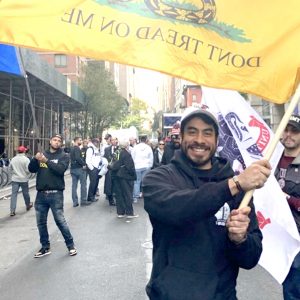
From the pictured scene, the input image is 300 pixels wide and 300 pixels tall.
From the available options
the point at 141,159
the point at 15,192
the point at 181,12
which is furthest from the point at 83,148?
the point at 181,12

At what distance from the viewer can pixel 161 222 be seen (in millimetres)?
2068

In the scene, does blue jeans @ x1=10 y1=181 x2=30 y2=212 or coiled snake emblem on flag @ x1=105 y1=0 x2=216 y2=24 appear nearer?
coiled snake emblem on flag @ x1=105 y1=0 x2=216 y2=24

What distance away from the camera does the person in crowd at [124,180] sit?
962cm

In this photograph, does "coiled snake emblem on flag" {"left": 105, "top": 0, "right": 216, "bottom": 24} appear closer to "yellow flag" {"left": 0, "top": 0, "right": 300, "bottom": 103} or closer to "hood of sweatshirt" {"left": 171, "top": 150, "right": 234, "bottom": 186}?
"yellow flag" {"left": 0, "top": 0, "right": 300, "bottom": 103}

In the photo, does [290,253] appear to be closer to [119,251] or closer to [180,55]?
[180,55]

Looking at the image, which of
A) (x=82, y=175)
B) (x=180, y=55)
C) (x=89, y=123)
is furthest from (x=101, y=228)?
(x=89, y=123)

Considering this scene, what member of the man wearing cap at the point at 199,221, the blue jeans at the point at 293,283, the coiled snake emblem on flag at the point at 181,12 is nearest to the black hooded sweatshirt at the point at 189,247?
the man wearing cap at the point at 199,221

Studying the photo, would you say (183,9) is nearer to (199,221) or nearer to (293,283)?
(199,221)

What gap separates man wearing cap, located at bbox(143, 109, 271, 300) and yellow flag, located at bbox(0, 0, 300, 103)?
1.13 feet

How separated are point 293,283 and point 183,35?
6.81 feet

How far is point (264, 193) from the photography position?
325cm

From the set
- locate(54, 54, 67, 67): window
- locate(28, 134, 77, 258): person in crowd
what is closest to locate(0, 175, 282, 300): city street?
locate(28, 134, 77, 258): person in crowd

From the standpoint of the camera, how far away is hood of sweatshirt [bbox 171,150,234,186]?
218cm

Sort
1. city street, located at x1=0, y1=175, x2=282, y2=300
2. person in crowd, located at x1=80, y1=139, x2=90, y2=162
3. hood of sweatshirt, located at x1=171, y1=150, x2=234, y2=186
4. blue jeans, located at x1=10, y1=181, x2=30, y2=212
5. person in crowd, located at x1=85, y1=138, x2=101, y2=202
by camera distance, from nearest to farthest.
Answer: hood of sweatshirt, located at x1=171, y1=150, x2=234, y2=186
city street, located at x1=0, y1=175, x2=282, y2=300
blue jeans, located at x1=10, y1=181, x2=30, y2=212
person in crowd, located at x1=85, y1=138, x2=101, y2=202
person in crowd, located at x1=80, y1=139, x2=90, y2=162
